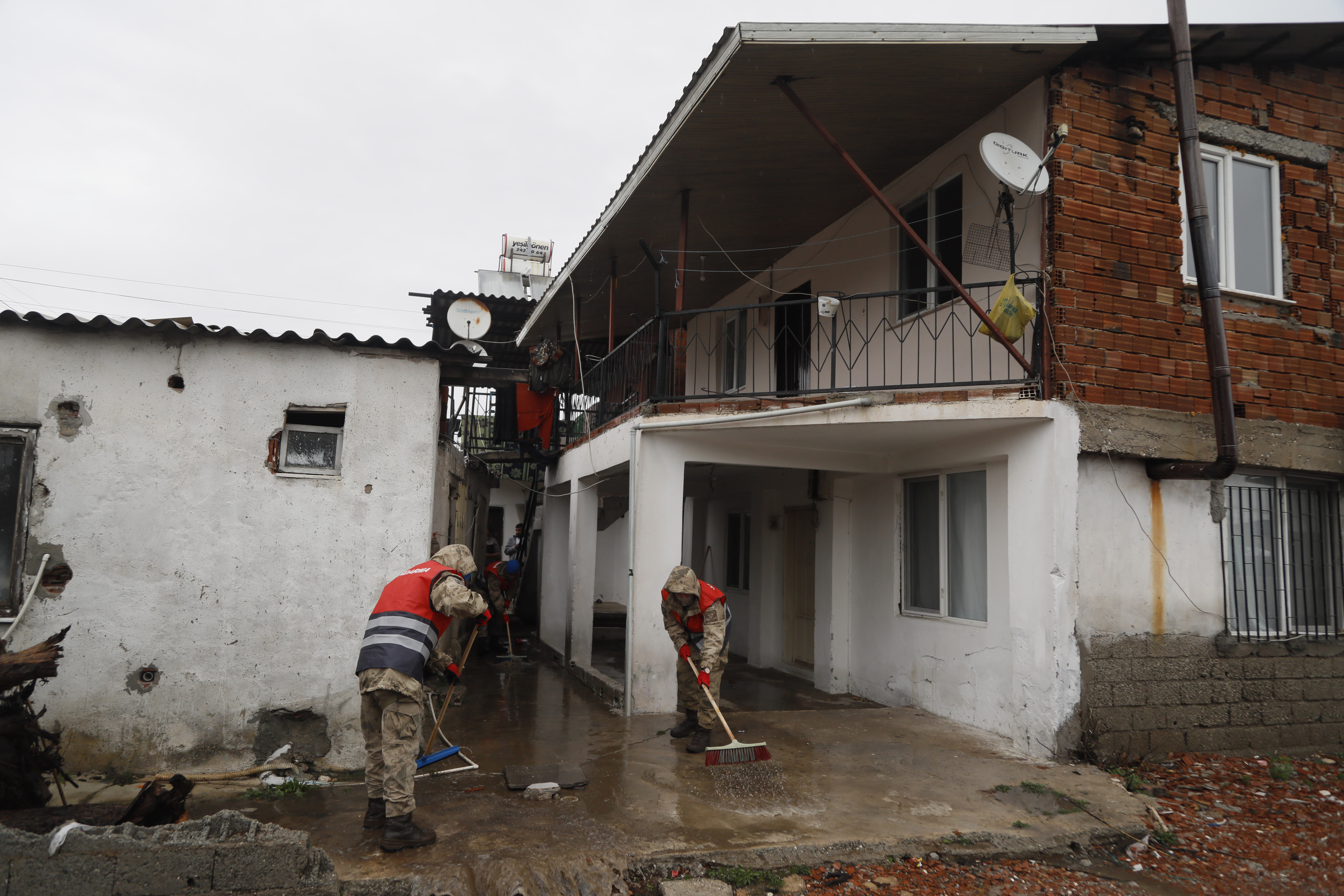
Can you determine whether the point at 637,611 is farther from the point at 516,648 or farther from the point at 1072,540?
the point at 516,648

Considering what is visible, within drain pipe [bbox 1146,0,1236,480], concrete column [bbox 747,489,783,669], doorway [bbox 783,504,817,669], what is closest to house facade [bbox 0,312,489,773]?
doorway [bbox 783,504,817,669]

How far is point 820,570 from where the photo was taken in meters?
9.79

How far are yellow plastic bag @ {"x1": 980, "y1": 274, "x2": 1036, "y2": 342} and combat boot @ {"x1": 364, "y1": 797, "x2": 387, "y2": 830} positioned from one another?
17.9ft

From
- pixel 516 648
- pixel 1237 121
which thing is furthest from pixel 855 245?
pixel 516 648

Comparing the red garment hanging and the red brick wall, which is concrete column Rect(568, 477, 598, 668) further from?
the red brick wall

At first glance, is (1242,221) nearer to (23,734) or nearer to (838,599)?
(838,599)

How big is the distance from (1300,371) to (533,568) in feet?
43.9

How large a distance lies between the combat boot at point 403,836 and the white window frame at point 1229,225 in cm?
738

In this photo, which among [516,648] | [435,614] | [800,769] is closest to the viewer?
[435,614]

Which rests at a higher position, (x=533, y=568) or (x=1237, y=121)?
(x=1237, y=121)

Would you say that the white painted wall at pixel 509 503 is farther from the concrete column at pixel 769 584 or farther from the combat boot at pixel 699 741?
the combat boot at pixel 699 741

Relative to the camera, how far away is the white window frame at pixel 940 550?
743 centimetres

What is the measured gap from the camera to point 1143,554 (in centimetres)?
668

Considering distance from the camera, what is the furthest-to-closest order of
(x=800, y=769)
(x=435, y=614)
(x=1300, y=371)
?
(x=1300, y=371) < (x=800, y=769) < (x=435, y=614)
